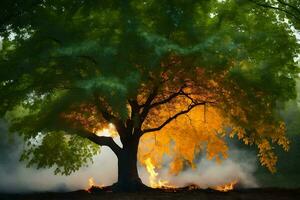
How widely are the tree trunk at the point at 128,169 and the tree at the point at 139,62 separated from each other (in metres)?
0.05

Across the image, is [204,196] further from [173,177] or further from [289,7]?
[173,177]

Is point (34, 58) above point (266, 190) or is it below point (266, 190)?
above

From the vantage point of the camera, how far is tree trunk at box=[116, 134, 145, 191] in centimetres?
2148

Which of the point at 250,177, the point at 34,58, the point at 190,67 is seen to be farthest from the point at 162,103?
the point at 250,177

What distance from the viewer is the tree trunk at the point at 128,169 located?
70.5 ft

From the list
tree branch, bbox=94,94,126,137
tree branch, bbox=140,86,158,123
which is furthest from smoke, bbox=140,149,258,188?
tree branch, bbox=140,86,158,123

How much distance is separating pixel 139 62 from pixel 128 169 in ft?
19.7

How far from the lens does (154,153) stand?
27.5 meters

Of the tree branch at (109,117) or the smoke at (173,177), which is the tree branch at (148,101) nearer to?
the tree branch at (109,117)

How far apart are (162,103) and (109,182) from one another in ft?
64.3

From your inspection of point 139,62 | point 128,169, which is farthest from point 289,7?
point 128,169

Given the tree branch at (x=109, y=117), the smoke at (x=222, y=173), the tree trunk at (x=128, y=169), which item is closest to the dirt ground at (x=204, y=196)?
the tree trunk at (x=128, y=169)

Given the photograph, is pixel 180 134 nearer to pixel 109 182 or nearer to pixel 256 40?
pixel 256 40

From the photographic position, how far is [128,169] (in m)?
21.7
